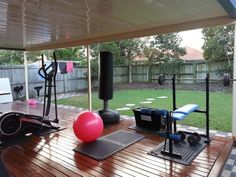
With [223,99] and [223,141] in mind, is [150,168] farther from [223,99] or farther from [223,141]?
[223,99]

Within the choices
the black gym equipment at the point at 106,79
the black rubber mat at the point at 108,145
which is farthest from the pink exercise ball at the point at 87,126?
the black gym equipment at the point at 106,79

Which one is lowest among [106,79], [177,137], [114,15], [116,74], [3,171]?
[3,171]

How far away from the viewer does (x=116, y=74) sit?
1051 cm

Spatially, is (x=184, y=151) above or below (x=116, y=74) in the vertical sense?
below

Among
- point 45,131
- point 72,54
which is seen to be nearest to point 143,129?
point 45,131

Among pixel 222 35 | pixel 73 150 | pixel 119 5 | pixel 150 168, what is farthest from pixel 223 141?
pixel 222 35

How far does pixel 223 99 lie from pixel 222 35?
244 cm

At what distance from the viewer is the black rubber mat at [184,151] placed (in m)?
2.40

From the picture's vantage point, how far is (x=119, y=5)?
2.61 m

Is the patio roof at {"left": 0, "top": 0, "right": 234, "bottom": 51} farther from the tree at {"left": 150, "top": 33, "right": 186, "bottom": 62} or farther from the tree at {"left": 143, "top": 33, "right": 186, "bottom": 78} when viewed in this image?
the tree at {"left": 150, "top": 33, "right": 186, "bottom": 62}

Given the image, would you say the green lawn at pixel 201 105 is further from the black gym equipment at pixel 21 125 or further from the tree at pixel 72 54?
the tree at pixel 72 54

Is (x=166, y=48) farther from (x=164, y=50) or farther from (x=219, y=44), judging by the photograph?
(x=219, y=44)

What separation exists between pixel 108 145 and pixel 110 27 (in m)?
2.18

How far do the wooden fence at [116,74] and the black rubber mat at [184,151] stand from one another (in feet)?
16.3
